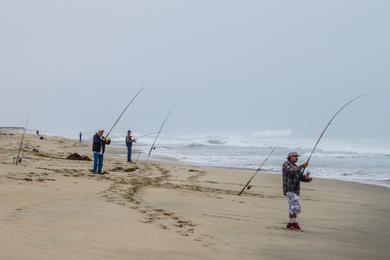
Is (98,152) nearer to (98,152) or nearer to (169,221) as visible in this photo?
(98,152)

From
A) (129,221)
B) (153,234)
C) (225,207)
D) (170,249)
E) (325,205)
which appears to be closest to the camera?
(170,249)

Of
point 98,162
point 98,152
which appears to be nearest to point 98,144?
point 98,152

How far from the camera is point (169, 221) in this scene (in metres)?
7.53

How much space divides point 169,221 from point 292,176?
222cm

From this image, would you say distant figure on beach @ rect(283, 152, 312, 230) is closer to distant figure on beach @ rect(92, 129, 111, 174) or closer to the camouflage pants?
the camouflage pants

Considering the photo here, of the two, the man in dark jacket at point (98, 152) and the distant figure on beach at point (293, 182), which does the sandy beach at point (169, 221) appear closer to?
the distant figure on beach at point (293, 182)

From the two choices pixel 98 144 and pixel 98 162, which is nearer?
pixel 98 162

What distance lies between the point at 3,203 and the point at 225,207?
4376 mm

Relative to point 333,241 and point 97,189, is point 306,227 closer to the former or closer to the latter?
point 333,241

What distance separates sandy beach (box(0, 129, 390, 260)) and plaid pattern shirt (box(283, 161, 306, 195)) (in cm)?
74

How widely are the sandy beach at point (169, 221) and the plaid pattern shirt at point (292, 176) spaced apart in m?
0.74

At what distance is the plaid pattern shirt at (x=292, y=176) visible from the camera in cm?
789

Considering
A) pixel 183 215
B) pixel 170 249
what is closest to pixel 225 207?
pixel 183 215

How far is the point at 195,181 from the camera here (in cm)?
1488
